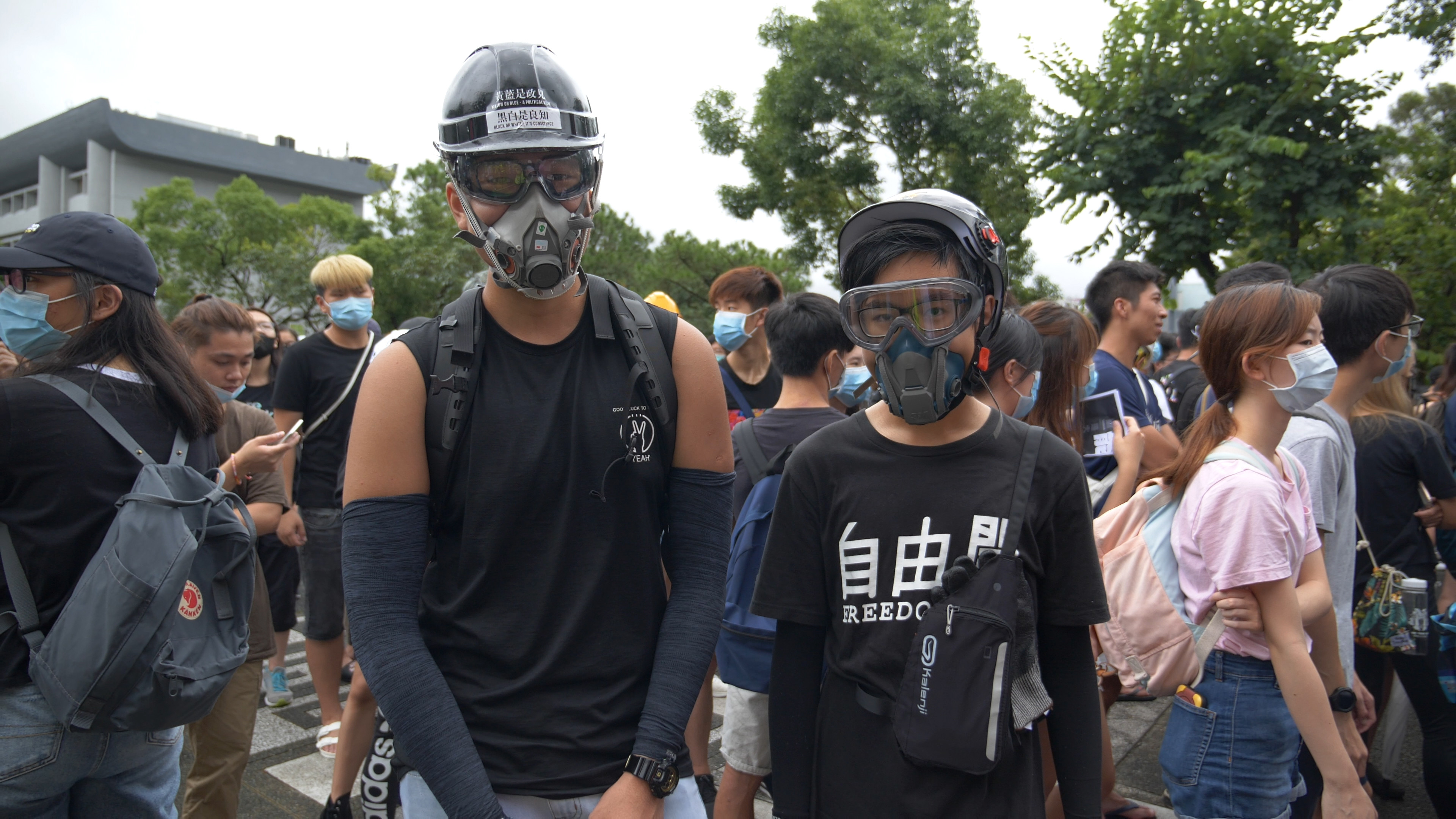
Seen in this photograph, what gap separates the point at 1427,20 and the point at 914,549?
1083 cm

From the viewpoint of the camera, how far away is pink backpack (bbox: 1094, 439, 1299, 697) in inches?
93.6

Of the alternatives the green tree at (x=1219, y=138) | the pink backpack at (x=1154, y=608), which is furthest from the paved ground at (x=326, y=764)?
the green tree at (x=1219, y=138)

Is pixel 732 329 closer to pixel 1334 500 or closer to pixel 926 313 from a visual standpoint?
pixel 1334 500

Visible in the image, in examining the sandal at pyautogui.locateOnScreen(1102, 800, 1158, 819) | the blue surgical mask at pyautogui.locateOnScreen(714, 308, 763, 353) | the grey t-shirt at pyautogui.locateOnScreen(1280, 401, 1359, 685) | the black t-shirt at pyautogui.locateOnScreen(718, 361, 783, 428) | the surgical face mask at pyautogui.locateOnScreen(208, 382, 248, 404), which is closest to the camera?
the grey t-shirt at pyautogui.locateOnScreen(1280, 401, 1359, 685)

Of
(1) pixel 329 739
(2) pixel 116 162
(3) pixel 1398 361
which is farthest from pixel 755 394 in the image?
(2) pixel 116 162

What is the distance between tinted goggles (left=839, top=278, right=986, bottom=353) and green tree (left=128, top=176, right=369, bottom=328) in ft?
117

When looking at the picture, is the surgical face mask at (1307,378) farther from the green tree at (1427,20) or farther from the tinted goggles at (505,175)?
the green tree at (1427,20)

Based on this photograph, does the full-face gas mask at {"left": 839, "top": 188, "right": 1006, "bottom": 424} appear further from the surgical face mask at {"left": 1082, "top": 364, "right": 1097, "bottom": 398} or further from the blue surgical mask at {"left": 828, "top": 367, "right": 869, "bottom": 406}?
the blue surgical mask at {"left": 828, "top": 367, "right": 869, "bottom": 406}

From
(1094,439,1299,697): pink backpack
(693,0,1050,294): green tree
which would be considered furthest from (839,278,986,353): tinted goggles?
(693,0,1050,294): green tree

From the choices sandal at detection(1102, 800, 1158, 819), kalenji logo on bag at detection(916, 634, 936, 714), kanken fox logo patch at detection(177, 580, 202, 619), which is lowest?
sandal at detection(1102, 800, 1158, 819)

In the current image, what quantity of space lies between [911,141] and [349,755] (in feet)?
62.2

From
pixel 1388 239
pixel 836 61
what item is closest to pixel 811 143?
pixel 836 61

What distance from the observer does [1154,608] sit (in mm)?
2434

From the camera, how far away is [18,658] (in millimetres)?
2068
